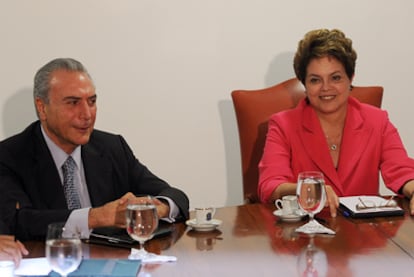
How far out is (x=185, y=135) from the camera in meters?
3.46

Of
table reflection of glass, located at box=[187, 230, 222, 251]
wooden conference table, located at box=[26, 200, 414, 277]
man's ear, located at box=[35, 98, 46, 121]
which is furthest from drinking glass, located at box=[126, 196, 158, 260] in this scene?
man's ear, located at box=[35, 98, 46, 121]

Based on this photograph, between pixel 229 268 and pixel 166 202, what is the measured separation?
0.55 meters

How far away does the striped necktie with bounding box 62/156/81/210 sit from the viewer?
230 centimetres

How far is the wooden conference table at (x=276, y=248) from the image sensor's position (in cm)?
Result: 162

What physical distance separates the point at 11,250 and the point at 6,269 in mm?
107

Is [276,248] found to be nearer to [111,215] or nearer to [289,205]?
[289,205]

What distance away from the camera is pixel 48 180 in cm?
224

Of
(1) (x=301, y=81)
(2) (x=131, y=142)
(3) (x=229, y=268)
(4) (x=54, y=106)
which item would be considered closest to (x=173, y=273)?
(3) (x=229, y=268)

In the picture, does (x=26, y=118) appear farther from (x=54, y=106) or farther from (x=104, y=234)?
(x=104, y=234)

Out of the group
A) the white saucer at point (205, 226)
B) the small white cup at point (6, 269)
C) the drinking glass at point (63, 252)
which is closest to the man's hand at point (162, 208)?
the white saucer at point (205, 226)

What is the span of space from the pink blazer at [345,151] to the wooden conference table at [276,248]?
0.48 m

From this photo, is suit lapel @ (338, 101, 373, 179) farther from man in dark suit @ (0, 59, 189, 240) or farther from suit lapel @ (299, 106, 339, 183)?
man in dark suit @ (0, 59, 189, 240)

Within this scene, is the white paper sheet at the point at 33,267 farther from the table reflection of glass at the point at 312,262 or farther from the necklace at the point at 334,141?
the necklace at the point at 334,141

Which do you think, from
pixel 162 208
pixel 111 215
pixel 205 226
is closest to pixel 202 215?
pixel 205 226
